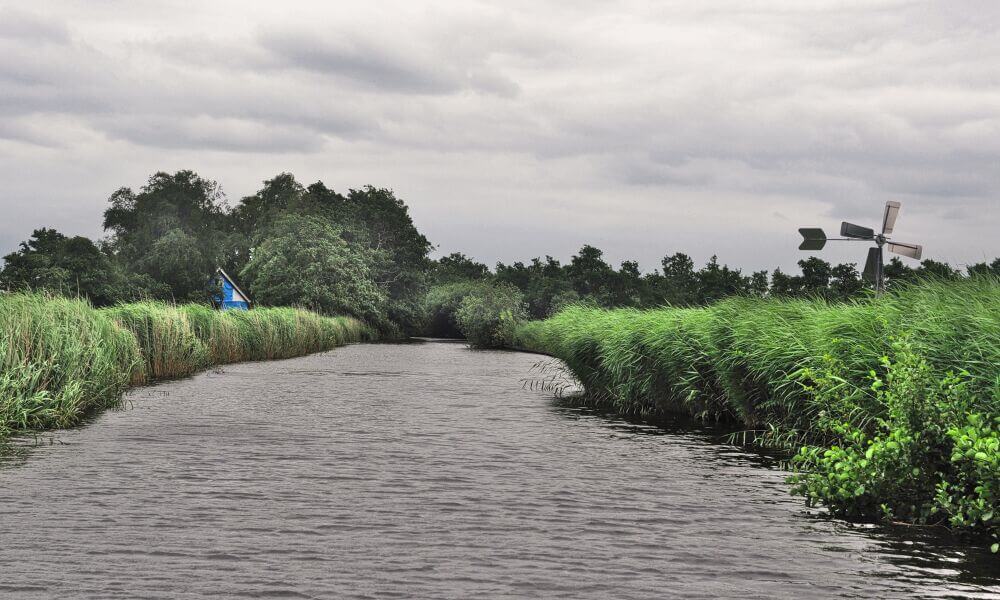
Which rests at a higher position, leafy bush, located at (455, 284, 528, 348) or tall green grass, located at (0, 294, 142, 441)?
leafy bush, located at (455, 284, 528, 348)

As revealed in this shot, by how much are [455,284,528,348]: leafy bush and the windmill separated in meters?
46.9

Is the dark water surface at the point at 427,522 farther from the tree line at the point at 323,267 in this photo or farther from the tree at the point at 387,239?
the tree at the point at 387,239

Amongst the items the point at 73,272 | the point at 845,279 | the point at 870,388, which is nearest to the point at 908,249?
the point at 870,388

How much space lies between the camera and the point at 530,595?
8.30m

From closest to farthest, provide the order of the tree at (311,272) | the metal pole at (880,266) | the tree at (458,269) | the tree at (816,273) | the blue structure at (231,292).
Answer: the metal pole at (880,266) < the tree at (816,273) < the tree at (311,272) < the blue structure at (231,292) < the tree at (458,269)

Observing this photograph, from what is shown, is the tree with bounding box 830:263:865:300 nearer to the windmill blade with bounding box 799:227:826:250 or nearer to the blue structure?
the windmill blade with bounding box 799:227:826:250

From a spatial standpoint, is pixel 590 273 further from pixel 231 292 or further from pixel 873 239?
pixel 873 239

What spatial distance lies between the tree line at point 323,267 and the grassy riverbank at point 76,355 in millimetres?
37005

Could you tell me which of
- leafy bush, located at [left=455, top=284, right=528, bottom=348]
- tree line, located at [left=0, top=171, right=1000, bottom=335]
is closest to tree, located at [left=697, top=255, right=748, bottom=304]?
tree line, located at [left=0, top=171, right=1000, bottom=335]

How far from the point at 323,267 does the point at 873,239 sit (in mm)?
65469

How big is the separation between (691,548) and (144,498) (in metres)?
7.48

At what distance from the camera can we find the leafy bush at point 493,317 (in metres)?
81.4

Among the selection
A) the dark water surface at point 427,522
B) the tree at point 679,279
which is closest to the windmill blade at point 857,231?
the dark water surface at point 427,522

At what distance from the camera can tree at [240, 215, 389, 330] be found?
90562 millimetres
